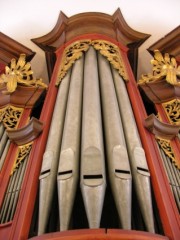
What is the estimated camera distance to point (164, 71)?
268 centimetres

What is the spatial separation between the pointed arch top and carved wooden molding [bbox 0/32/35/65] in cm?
18

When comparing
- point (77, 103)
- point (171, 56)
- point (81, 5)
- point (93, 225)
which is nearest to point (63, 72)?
point (77, 103)

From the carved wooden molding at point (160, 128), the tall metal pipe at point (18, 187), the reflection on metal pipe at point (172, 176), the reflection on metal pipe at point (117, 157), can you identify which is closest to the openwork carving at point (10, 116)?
the tall metal pipe at point (18, 187)

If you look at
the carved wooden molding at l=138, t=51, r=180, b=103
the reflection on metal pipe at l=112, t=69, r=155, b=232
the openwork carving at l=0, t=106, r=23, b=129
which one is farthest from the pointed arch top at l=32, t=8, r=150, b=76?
the reflection on metal pipe at l=112, t=69, r=155, b=232

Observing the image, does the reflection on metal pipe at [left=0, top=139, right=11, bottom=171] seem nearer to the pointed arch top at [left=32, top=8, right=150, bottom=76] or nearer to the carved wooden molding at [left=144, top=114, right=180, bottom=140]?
the carved wooden molding at [left=144, top=114, right=180, bottom=140]

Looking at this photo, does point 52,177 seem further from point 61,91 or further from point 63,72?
point 63,72

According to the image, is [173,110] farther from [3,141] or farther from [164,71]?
[3,141]

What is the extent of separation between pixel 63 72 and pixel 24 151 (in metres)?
0.89

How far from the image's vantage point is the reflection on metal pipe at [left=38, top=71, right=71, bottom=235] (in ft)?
4.54

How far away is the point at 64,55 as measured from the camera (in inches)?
112

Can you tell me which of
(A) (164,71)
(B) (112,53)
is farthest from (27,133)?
(A) (164,71)

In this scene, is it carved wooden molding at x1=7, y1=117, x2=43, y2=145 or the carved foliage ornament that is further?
the carved foliage ornament

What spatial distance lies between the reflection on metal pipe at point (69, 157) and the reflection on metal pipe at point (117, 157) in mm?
166

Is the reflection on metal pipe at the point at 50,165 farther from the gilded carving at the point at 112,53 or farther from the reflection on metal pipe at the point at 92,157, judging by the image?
the gilded carving at the point at 112,53
